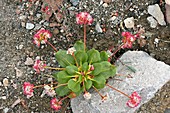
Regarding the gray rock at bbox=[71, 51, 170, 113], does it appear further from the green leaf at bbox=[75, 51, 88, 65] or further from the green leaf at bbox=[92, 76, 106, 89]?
the green leaf at bbox=[75, 51, 88, 65]

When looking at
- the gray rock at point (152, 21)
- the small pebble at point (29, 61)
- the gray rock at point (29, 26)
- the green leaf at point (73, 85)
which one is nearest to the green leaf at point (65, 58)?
the green leaf at point (73, 85)

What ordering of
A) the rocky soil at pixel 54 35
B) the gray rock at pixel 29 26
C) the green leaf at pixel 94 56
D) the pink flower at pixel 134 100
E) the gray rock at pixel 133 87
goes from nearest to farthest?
the pink flower at pixel 134 100, the green leaf at pixel 94 56, the gray rock at pixel 133 87, the rocky soil at pixel 54 35, the gray rock at pixel 29 26

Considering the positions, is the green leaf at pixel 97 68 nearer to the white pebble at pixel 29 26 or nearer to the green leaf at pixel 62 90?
the green leaf at pixel 62 90

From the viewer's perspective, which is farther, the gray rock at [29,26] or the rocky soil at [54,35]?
the gray rock at [29,26]

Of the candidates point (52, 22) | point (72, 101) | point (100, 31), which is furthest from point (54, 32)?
point (72, 101)

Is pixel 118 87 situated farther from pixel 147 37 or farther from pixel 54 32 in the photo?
pixel 54 32

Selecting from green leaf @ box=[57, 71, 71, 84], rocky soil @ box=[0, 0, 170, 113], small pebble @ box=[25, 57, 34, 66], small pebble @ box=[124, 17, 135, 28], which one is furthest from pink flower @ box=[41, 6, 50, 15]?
green leaf @ box=[57, 71, 71, 84]
